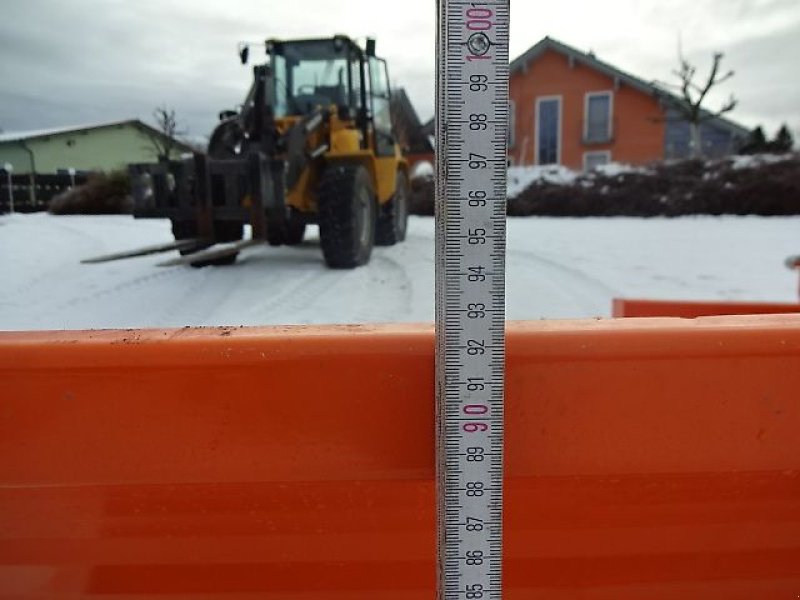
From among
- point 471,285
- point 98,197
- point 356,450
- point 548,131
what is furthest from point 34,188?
point 548,131

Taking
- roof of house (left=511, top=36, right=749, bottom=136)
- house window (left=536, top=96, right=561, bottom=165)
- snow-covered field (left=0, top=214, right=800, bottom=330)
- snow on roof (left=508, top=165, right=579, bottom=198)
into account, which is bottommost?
snow-covered field (left=0, top=214, right=800, bottom=330)

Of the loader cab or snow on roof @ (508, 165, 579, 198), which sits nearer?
the loader cab

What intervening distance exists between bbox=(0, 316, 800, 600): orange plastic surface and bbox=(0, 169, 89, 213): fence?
861cm

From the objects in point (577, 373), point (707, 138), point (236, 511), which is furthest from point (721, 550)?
point (707, 138)

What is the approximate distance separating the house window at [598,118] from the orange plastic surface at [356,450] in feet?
90.3

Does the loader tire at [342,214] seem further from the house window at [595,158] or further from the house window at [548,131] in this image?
the house window at [595,158]

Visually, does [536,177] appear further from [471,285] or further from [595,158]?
[471,285]

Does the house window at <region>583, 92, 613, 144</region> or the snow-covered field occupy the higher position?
the house window at <region>583, 92, 613, 144</region>

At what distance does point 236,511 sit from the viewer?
124 centimetres

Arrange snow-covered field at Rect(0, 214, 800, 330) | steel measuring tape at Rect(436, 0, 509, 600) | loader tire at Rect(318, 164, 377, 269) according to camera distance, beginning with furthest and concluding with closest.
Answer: loader tire at Rect(318, 164, 377, 269) → snow-covered field at Rect(0, 214, 800, 330) → steel measuring tape at Rect(436, 0, 509, 600)

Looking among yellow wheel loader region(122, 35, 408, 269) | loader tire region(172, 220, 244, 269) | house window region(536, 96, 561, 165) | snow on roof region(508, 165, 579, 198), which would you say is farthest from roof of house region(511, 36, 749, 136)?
loader tire region(172, 220, 244, 269)

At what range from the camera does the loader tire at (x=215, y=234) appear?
7316mm

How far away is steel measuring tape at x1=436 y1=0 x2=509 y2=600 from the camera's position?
1066 millimetres

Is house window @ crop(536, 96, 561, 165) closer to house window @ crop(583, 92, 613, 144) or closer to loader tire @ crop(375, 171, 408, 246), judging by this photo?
house window @ crop(583, 92, 613, 144)
